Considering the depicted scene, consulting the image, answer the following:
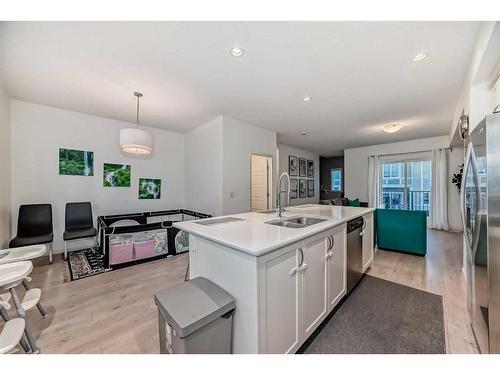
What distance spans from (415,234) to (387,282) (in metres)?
1.37

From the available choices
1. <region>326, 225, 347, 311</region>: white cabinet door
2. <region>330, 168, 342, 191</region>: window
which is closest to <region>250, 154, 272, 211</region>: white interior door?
<region>326, 225, 347, 311</region>: white cabinet door

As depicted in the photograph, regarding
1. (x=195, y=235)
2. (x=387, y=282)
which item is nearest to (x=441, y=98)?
(x=387, y=282)

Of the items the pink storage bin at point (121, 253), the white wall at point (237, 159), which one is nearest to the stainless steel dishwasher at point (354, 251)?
the white wall at point (237, 159)

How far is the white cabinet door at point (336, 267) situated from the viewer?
66.6 inches

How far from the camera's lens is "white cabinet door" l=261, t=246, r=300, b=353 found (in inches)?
44.5

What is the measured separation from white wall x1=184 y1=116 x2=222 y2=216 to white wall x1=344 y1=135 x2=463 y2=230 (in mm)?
5287

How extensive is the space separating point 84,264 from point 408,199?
8.01 meters

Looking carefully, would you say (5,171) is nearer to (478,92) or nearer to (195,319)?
(195,319)

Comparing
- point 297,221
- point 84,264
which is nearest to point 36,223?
point 84,264

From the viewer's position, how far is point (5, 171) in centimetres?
282

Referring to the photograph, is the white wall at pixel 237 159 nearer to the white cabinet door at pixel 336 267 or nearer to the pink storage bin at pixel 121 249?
the pink storage bin at pixel 121 249

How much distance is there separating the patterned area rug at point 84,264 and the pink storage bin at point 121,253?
184 millimetres

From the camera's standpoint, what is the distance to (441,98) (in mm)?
2938

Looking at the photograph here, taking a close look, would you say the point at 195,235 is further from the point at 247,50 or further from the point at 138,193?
the point at 138,193
